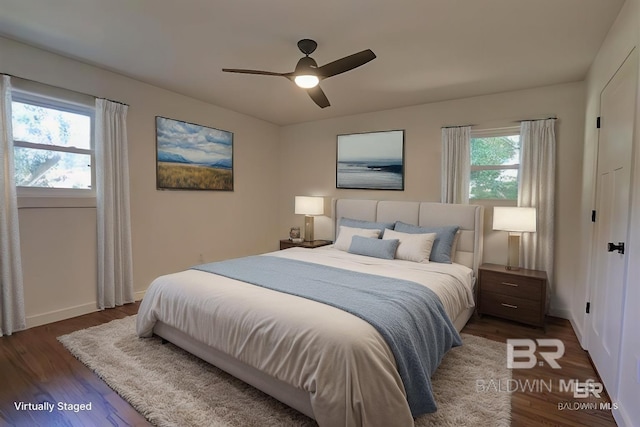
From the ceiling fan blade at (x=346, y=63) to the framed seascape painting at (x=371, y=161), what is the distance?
2.26 meters

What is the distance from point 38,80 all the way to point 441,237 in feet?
14.4

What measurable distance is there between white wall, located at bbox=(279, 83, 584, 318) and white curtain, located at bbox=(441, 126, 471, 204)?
15cm

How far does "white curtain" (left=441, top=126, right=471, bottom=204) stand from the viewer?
3.88 meters

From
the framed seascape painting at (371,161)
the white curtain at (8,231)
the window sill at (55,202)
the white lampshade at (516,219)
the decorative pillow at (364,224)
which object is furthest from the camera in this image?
the framed seascape painting at (371,161)

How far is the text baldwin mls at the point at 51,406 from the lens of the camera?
1.87 meters

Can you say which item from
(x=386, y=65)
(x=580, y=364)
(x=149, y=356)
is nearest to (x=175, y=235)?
(x=149, y=356)

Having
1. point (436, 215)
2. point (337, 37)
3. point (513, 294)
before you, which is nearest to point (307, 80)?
point (337, 37)

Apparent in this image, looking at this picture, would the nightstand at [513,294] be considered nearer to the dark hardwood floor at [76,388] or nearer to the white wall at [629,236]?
the dark hardwood floor at [76,388]

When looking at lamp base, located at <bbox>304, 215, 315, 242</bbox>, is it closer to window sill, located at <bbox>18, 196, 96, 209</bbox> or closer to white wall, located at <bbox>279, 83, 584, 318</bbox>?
white wall, located at <bbox>279, 83, 584, 318</bbox>

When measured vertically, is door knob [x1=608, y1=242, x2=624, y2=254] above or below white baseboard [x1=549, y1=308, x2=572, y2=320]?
above

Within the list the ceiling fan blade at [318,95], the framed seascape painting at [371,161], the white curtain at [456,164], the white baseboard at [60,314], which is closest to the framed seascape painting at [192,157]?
the white baseboard at [60,314]

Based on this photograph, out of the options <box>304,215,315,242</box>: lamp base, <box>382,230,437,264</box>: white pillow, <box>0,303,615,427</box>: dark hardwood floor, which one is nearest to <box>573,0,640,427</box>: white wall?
<box>0,303,615,427</box>: dark hardwood floor

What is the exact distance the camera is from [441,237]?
3.49 m

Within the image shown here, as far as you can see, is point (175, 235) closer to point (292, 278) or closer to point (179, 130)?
point (179, 130)
